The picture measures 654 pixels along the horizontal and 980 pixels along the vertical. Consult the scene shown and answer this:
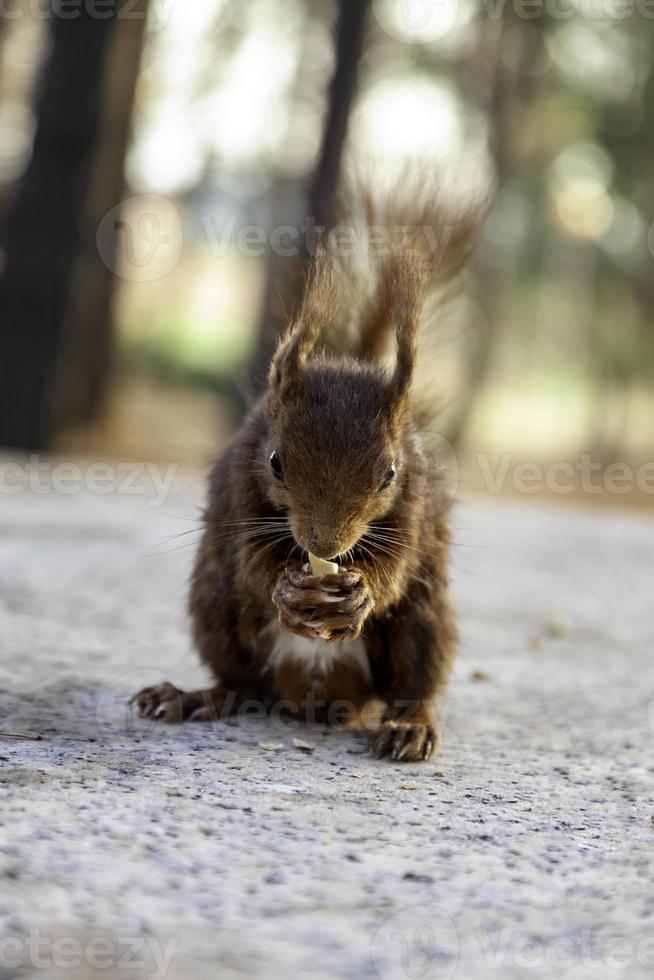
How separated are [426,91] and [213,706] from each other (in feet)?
36.6

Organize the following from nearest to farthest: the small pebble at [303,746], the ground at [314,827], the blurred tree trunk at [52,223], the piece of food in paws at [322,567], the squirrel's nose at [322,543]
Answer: the ground at [314,827]
the squirrel's nose at [322,543]
the piece of food in paws at [322,567]
the small pebble at [303,746]
the blurred tree trunk at [52,223]

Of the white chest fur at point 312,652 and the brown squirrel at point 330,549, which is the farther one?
the white chest fur at point 312,652

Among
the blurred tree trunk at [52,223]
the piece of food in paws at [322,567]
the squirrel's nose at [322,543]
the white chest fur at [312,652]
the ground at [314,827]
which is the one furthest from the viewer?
the blurred tree trunk at [52,223]

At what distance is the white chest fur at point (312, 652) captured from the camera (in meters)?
2.46

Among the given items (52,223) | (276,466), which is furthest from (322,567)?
(52,223)

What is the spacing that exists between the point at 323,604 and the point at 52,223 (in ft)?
21.6

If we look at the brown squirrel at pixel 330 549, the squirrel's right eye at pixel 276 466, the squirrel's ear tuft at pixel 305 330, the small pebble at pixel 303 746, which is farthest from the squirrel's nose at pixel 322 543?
the small pebble at pixel 303 746

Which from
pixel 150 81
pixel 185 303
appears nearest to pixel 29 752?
pixel 150 81

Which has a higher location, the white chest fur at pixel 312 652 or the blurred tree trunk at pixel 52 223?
the blurred tree trunk at pixel 52 223

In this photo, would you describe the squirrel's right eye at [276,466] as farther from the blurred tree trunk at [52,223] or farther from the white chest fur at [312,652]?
the blurred tree trunk at [52,223]

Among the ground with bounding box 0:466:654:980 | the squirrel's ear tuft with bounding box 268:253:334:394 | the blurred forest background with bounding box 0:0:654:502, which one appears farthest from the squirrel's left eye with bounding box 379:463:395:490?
the blurred forest background with bounding box 0:0:654:502

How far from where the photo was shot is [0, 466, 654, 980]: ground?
4.71ft

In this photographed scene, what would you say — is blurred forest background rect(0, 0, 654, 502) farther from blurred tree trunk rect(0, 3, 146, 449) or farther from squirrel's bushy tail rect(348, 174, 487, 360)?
squirrel's bushy tail rect(348, 174, 487, 360)

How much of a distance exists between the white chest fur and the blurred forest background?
4.40 metres
